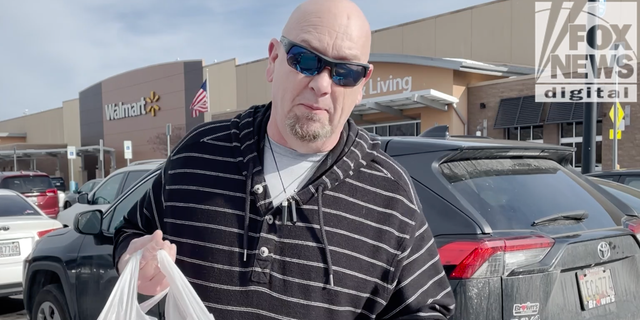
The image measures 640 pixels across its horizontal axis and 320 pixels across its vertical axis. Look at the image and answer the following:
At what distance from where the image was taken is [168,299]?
5.39 feet

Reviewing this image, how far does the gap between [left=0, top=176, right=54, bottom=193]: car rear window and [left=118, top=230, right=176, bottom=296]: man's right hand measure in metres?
14.4

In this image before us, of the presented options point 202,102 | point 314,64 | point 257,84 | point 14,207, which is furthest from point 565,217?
point 257,84

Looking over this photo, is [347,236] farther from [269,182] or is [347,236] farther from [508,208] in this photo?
[508,208]

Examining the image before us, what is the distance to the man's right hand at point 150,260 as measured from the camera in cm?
162

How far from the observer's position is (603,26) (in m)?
18.5

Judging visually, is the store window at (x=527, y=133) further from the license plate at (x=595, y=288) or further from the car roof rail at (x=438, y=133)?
the license plate at (x=595, y=288)

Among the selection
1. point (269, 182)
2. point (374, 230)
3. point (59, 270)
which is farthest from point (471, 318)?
point (59, 270)

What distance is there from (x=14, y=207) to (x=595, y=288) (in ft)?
25.0

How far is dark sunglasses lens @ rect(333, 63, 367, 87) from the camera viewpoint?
1.69m

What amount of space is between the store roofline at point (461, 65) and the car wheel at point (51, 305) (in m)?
16.8

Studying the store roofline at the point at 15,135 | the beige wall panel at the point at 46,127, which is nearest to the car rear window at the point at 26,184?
the beige wall panel at the point at 46,127

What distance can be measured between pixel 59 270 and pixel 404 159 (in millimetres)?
2806

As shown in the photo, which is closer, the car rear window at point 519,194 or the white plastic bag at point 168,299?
the white plastic bag at point 168,299

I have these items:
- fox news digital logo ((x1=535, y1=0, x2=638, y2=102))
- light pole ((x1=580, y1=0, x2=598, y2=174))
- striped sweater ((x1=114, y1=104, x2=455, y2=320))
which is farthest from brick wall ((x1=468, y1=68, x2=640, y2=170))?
striped sweater ((x1=114, y1=104, x2=455, y2=320))
